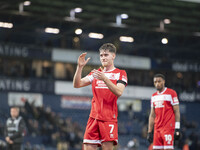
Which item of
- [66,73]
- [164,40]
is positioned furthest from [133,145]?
[164,40]

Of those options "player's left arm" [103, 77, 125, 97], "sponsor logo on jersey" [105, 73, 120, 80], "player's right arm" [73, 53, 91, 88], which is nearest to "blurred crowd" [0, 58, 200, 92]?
"player's right arm" [73, 53, 91, 88]

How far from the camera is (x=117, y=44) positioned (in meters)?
33.6

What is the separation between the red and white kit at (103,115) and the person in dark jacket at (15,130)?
23.1ft

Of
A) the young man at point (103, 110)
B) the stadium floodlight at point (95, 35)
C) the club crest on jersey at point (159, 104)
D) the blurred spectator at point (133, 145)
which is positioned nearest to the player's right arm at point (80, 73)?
the young man at point (103, 110)

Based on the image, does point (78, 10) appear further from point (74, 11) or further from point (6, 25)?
point (6, 25)

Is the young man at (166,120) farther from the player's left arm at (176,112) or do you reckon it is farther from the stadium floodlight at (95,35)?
the stadium floodlight at (95,35)

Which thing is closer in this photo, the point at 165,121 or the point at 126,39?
the point at 165,121

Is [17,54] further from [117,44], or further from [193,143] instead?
[193,143]

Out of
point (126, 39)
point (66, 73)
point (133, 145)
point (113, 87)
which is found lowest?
point (133, 145)

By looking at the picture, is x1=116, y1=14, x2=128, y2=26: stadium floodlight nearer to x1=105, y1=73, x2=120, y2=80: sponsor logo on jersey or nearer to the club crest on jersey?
the club crest on jersey

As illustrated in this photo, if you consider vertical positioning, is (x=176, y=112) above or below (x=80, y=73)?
below

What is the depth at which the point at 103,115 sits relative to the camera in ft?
21.2

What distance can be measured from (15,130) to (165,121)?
529 cm

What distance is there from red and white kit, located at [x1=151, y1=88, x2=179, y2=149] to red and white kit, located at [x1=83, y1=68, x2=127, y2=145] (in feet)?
12.0
